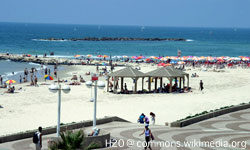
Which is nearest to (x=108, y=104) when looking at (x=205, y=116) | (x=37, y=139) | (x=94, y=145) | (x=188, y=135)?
(x=205, y=116)

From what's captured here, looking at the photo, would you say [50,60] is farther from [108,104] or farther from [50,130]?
[50,130]

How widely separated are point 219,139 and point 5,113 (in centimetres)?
1230

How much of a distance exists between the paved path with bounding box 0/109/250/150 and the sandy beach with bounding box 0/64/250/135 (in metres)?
3.30

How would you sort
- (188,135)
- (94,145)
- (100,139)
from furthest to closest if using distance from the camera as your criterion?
1. (188,135)
2. (100,139)
3. (94,145)

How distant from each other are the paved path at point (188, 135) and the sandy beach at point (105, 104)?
130 inches

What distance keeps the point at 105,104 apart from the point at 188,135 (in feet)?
36.8

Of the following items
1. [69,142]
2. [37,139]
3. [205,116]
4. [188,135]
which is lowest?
[188,135]

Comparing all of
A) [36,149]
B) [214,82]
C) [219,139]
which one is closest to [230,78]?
[214,82]

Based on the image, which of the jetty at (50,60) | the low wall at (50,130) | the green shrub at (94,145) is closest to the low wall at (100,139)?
the green shrub at (94,145)

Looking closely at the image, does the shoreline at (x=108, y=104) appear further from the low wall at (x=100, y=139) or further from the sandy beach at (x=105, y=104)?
the low wall at (x=100, y=139)

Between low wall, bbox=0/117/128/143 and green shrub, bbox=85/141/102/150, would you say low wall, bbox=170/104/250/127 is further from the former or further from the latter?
green shrub, bbox=85/141/102/150

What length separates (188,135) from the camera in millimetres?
16859

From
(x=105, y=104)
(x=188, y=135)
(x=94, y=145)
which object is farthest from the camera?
(x=105, y=104)

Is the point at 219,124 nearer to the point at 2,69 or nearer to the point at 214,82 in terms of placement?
the point at 214,82
